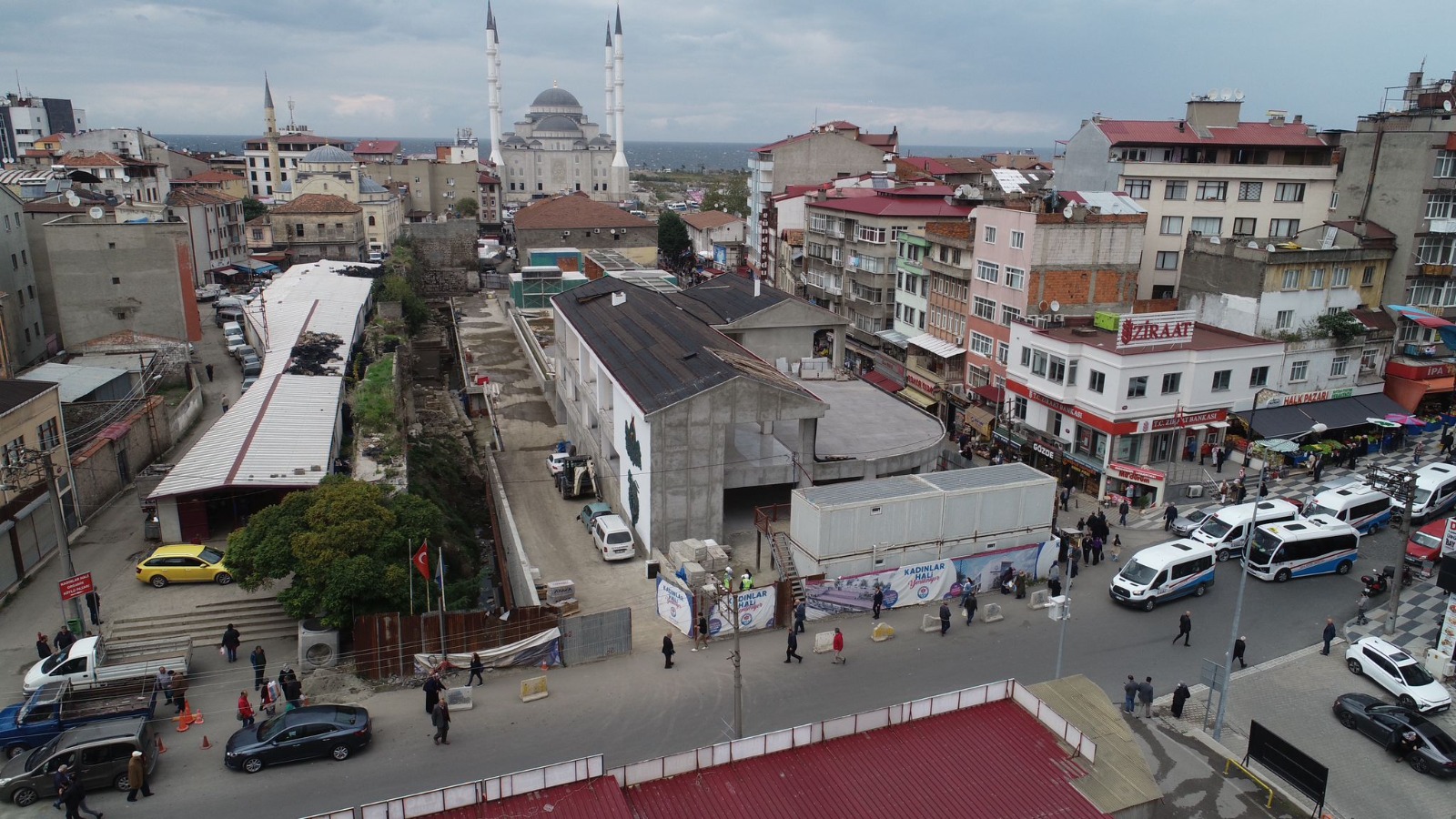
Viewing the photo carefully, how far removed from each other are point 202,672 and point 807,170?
207ft

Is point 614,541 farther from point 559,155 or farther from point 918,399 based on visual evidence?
point 559,155

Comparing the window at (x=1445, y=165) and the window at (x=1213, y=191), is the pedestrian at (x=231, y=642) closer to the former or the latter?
the window at (x=1213, y=191)

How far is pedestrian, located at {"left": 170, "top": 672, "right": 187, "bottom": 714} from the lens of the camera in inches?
802

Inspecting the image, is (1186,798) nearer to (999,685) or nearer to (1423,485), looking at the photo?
(999,685)

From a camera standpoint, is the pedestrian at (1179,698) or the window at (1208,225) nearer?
the pedestrian at (1179,698)

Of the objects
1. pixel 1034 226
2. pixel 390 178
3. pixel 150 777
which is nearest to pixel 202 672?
pixel 150 777

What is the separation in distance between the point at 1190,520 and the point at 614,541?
1972 centimetres

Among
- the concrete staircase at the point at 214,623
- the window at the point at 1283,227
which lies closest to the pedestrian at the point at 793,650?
the concrete staircase at the point at 214,623

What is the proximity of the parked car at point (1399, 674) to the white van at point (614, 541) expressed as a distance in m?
19.5

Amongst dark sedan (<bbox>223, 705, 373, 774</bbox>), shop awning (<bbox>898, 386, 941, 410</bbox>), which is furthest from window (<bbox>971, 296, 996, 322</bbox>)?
dark sedan (<bbox>223, 705, 373, 774</bbox>)

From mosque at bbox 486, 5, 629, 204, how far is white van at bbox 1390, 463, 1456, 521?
426 feet

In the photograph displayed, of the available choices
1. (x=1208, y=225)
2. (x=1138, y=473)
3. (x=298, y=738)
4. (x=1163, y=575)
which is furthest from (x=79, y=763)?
(x=1208, y=225)

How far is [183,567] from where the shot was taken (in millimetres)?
25234

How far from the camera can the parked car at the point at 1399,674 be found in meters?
21.5
